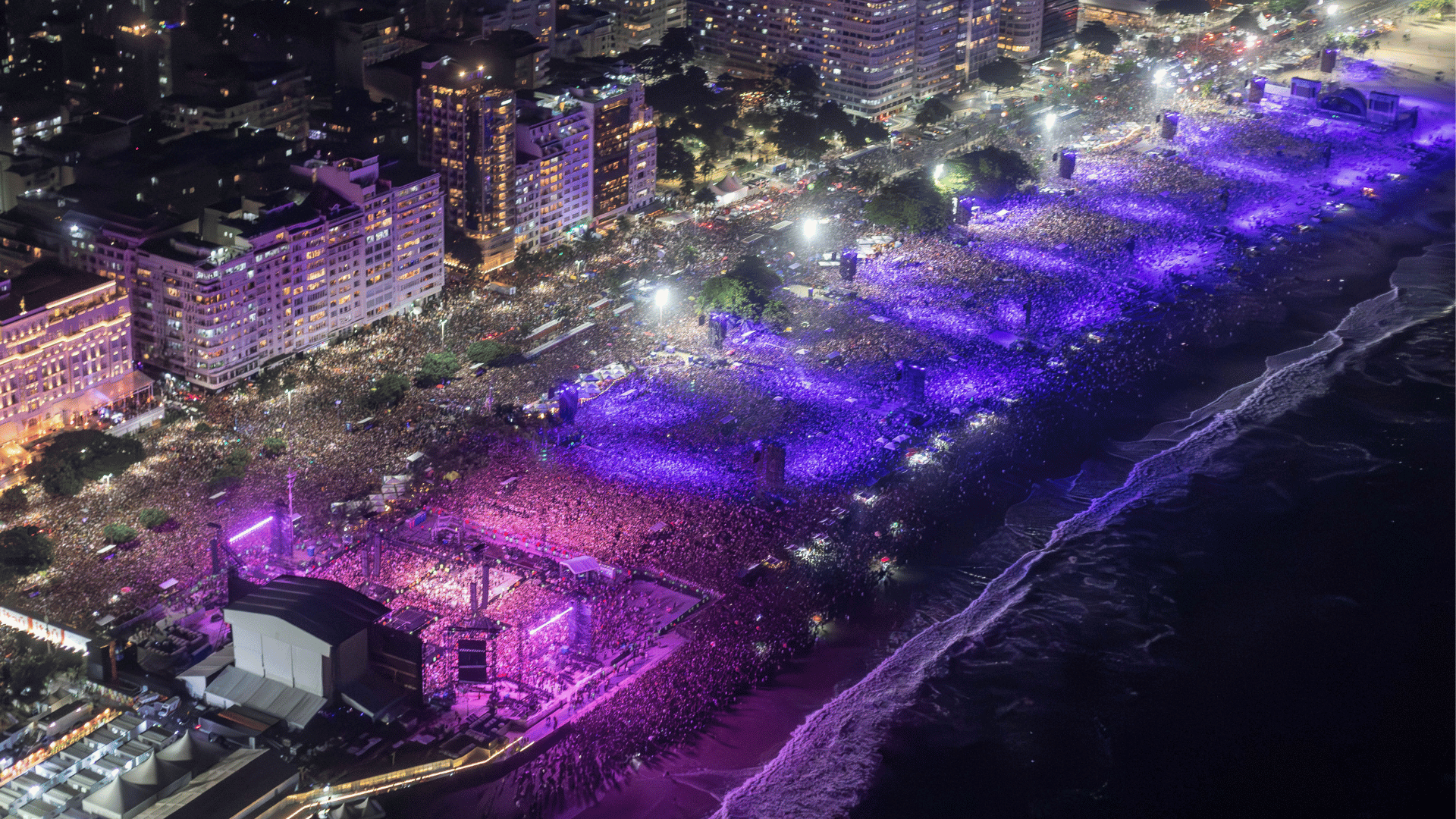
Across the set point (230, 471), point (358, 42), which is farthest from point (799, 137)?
A: point (230, 471)

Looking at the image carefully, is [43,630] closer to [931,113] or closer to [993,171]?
[993,171]

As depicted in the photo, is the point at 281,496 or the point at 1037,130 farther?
the point at 1037,130

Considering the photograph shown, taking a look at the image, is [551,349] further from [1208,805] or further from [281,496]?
[1208,805]

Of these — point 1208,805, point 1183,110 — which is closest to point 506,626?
point 1208,805

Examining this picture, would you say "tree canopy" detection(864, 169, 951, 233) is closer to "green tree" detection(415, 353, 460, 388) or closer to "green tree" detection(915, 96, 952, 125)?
"green tree" detection(915, 96, 952, 125)

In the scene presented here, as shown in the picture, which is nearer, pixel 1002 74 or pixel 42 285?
pixel 42 285

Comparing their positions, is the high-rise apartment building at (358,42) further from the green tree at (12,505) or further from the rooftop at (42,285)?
the green tree at (12,505)

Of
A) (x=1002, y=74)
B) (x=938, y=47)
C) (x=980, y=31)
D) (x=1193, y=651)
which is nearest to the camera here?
(x=1193, y=651)
